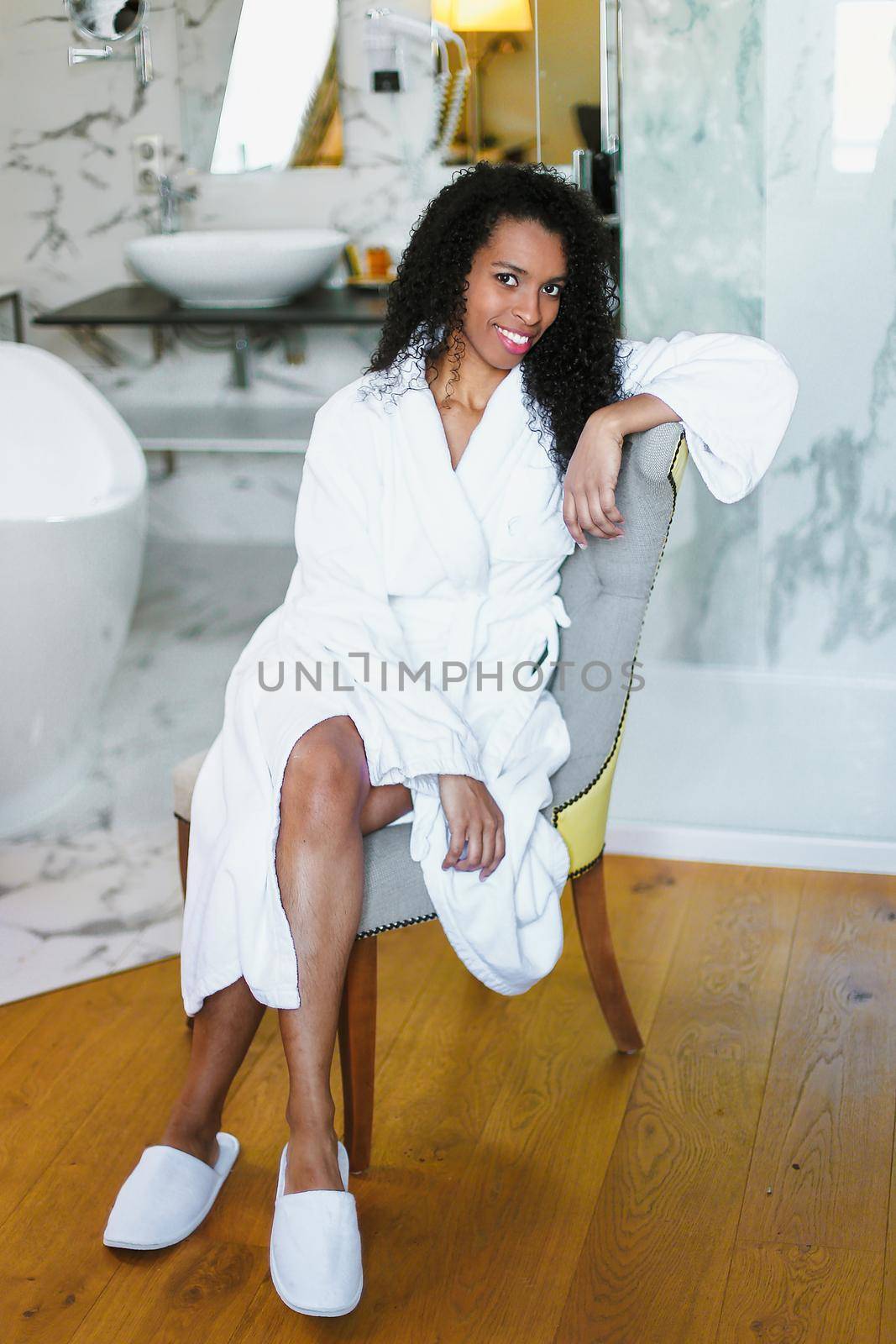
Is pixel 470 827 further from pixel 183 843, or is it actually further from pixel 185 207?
pixel 185 207

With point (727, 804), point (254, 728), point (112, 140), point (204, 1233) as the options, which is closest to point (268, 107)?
point (112, 140)

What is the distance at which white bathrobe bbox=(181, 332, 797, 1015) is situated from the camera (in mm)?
1533

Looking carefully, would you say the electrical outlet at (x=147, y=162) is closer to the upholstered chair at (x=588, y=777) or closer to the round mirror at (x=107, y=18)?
the round mirror at (x=107, y=18)

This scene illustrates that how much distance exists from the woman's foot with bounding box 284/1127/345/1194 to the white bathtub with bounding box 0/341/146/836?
1223 mm

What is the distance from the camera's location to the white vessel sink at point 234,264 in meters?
3.30

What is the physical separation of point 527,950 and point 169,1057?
1.83ft

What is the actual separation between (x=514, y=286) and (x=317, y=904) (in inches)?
29.5

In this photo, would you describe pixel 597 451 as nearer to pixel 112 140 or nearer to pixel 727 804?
pixel 727 804

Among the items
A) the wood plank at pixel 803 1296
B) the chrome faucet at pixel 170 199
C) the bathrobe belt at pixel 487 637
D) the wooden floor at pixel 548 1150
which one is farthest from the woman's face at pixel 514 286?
the chrome faucet at pixel 170 199

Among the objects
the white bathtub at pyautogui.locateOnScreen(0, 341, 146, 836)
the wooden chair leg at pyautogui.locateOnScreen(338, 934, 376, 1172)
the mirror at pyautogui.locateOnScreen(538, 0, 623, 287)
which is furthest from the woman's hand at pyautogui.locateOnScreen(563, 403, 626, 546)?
the mirror at pyautogui.locateOnScreen(538, 0, 623, 287)

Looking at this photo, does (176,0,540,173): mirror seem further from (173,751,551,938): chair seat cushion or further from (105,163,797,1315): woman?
(173,751,551,938): chair seat cushion

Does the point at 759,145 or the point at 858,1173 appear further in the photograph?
the point at 759,145

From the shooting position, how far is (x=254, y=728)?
5.16 feet

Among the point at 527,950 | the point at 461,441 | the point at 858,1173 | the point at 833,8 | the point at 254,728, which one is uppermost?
the point at 833,8
